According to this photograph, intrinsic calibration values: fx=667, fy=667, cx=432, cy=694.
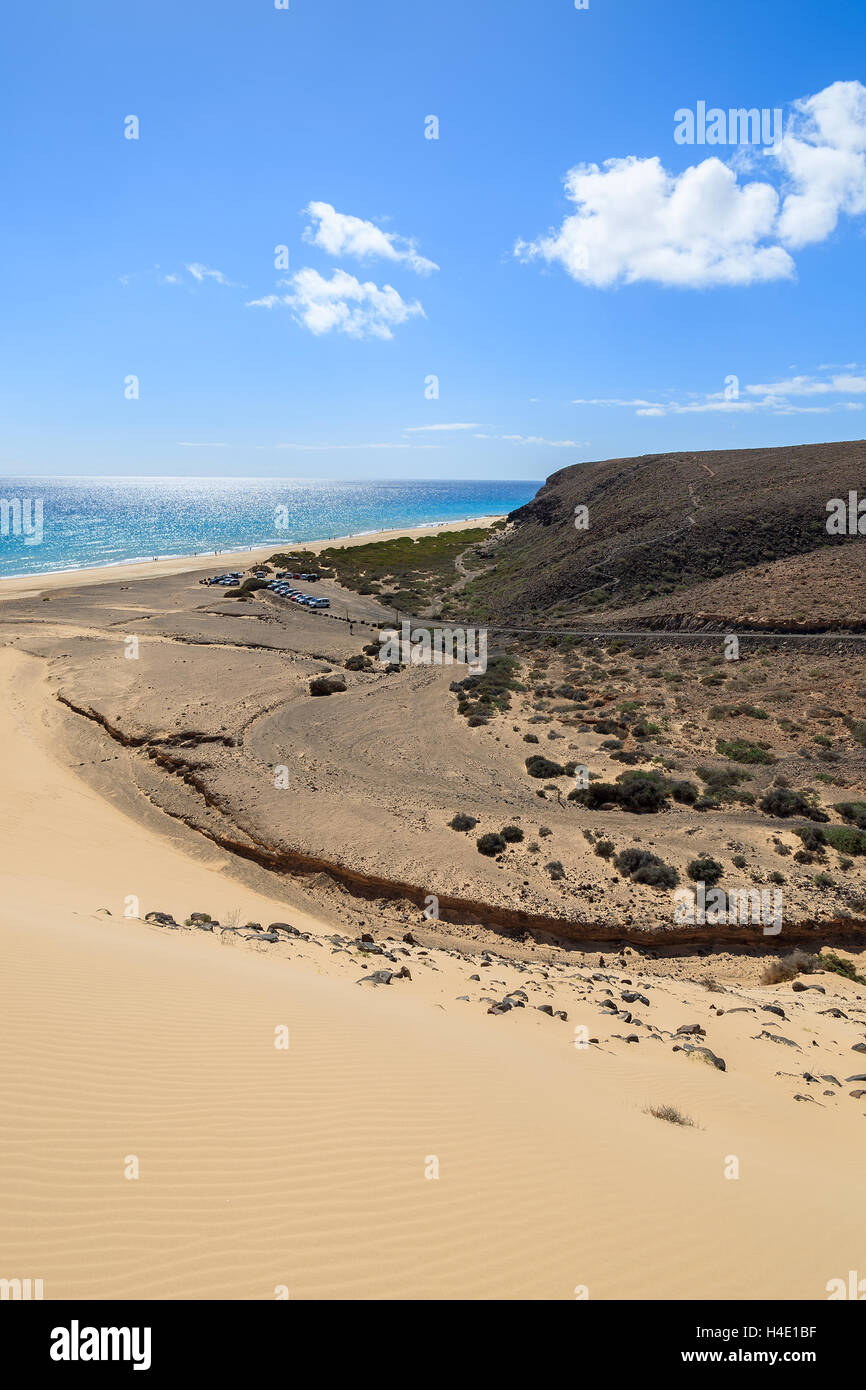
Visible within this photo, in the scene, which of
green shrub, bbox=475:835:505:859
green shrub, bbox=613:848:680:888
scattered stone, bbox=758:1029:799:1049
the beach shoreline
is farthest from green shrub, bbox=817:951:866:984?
the beach shoreline

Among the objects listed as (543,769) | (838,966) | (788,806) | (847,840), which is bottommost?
(838,966)

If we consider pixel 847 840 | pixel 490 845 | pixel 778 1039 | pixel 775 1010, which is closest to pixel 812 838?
pixel 847 840

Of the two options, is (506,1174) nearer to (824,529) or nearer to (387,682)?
(387,682)

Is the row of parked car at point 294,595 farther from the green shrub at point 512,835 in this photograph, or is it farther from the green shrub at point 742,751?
the green shrub at point 512,835

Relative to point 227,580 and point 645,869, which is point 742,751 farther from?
point 227,580

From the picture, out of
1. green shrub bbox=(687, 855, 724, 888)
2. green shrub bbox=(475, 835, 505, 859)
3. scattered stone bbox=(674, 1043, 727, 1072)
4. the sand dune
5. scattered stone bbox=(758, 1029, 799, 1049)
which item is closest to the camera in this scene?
the sand dune

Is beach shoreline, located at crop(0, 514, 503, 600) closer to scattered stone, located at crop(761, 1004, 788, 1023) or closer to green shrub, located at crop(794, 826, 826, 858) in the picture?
green shrub, located at crop(794, 826, 826, 858)

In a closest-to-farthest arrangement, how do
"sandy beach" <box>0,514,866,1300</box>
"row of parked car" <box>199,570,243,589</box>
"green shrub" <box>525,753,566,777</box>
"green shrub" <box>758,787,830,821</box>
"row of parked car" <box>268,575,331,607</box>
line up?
"sandy beach" <box>0,514,866,1300</box> → "green shrub" <box>758,787,830,821</box> → "green shrub" <box>525,753,566,777</box> → "row of parked car" <box>268,575,331,607</box> → "row of parked car" <box>199,570,243,589</box>
